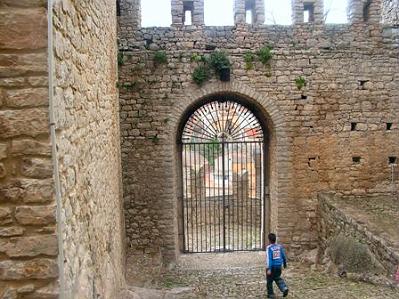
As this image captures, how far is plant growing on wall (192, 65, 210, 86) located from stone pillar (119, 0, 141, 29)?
134 centimetres

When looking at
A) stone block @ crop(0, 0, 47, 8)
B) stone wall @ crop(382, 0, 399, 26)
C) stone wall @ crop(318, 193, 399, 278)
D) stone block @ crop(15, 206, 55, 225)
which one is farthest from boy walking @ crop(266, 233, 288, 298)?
stone wall @ crop(382, 0, 399, 26)

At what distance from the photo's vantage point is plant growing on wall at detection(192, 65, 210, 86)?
26.3 ft

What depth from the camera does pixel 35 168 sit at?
2.11 m

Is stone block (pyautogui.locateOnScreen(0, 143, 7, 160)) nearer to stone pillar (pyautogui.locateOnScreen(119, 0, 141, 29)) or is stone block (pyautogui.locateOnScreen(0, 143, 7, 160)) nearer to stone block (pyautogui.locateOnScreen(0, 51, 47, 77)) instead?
stone block (pyautogui.locateOnScreen(0, 51, 47, 77))

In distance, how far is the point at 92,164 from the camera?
3682 mm

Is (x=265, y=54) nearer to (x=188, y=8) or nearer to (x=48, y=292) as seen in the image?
(x=188, y=8)

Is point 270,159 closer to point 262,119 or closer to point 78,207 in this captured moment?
point 262,119

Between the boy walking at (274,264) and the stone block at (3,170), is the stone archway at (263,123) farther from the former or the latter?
the stone block at (3,170)

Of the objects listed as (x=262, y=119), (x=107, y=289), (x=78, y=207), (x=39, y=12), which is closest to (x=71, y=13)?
(x=39, y=12)

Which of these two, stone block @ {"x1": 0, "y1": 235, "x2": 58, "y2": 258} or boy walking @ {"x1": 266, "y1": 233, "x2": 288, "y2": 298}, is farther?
boy walking @ {"x1": 266, "y1": 233, "x2": 288, "y2": 298}

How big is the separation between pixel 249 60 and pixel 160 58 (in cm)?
166

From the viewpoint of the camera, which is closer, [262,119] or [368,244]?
[368,244]

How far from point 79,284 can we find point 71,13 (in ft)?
5.63

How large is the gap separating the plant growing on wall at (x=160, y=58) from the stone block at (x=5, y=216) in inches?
244
